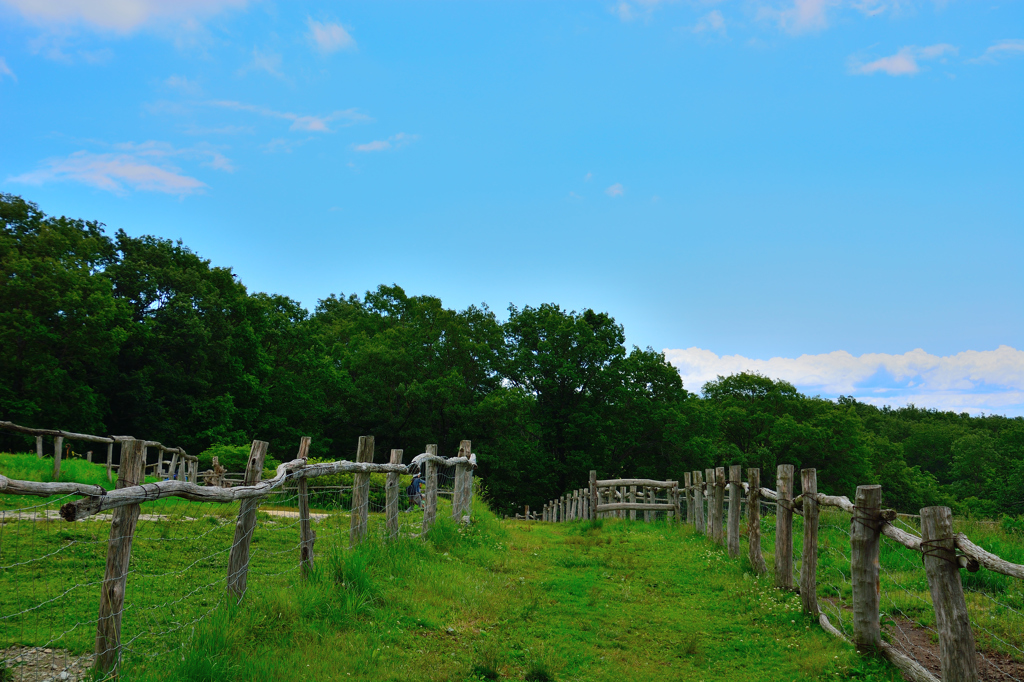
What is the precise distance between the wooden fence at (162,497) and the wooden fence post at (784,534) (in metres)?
4.84

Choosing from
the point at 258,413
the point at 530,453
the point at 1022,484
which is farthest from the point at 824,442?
the point at 258,413

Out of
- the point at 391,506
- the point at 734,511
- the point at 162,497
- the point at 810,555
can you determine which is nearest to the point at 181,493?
the point at 162,497

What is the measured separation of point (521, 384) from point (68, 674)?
43.0 m

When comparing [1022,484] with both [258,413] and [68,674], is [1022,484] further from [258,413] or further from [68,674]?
[68,674]

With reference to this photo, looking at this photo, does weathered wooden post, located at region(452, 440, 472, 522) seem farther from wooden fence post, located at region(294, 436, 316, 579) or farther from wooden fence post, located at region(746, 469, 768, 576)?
wooden fence post, located at region(294, 436, 316, 579)

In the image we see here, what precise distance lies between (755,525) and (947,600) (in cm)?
456

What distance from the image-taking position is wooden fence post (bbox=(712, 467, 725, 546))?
1159 centimetres

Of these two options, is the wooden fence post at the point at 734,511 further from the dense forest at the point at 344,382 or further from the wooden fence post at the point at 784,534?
the dense forest at the point at 344,382

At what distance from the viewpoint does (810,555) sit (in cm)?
719

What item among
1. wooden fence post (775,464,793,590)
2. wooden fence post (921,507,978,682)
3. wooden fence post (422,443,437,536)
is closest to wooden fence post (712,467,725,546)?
wooden fence post (775,464,793,590)

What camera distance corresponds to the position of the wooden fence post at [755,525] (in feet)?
29.9

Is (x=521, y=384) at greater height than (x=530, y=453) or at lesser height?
greater

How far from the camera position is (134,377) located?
39.8m

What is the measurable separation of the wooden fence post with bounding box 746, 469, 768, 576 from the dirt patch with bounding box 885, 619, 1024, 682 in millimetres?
2183
